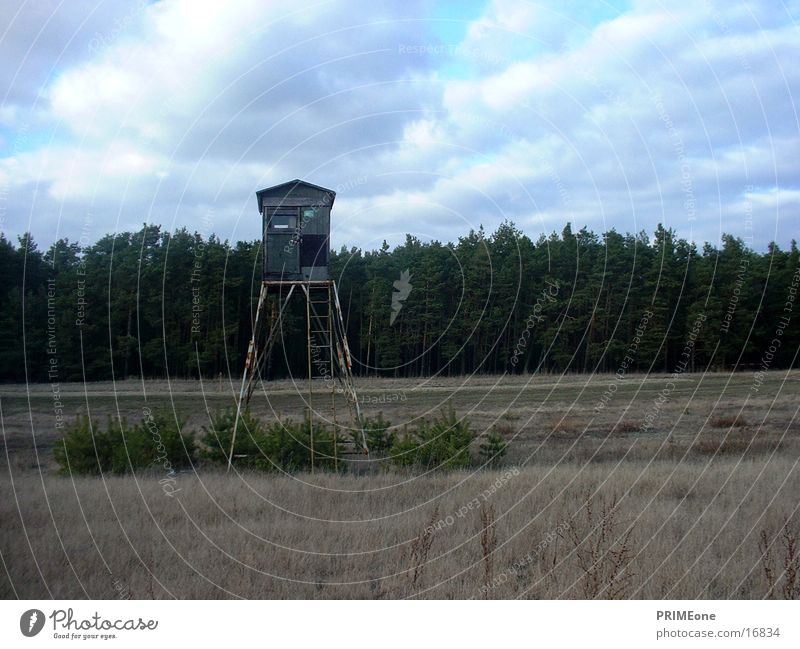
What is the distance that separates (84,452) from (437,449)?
7216 millimetres

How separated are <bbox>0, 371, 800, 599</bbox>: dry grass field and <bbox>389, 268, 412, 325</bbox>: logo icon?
96.6 ft

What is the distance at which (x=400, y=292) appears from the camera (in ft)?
154

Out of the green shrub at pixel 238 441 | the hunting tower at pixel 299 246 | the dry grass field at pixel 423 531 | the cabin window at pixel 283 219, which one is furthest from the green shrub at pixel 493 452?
the cabin window at pixel 283 219

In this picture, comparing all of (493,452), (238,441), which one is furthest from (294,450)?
(493,452)

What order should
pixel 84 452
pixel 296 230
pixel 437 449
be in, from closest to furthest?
pixel 84 452, pixel 437 449, pixel 296 230

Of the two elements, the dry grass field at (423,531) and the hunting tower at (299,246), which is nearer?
the dry grass field at (423,531)

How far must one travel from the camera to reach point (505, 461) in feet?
52.3

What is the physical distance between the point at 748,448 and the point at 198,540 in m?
13.9

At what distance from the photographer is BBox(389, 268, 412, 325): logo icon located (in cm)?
4538

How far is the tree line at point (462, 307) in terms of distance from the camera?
3600cm

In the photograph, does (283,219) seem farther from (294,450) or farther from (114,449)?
(114,449)

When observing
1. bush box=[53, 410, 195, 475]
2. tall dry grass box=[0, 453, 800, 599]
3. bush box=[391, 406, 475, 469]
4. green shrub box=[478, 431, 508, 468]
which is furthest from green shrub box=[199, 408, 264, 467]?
green shrub box=[478, 431, 508, 468]
